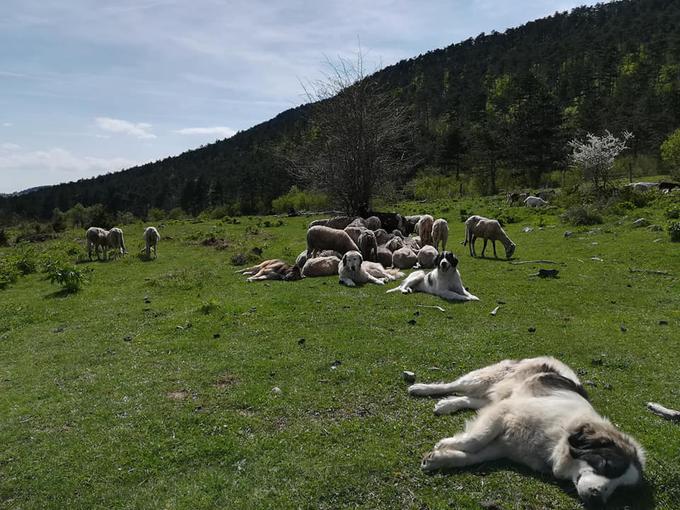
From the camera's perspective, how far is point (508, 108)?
8275cm

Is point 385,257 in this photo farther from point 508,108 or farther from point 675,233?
point 508,108

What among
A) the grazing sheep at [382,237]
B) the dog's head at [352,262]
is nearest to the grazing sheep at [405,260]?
the grazing sheep at [382,237]

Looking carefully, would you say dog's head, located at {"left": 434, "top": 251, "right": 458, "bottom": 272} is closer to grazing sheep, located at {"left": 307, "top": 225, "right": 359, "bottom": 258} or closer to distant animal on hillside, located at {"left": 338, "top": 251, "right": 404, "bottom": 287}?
distant animal on hillside, located at {"left": 338, "top": 251, "right": 404, "bottom": 287}

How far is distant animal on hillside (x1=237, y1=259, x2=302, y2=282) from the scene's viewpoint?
14969mm

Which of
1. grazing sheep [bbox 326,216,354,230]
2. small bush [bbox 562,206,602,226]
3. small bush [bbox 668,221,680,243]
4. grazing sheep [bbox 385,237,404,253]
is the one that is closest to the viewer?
small bush [bbox 668,221,680,243]

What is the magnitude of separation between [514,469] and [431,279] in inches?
312

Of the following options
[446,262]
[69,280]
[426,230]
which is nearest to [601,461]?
[446,262]

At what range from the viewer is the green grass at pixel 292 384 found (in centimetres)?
432

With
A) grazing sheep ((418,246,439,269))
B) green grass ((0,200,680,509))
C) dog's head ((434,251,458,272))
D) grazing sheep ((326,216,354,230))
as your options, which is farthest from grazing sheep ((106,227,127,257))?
dog's head ((434,251,458,272))

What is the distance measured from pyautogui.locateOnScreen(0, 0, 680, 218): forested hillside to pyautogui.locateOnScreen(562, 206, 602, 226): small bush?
16104mm

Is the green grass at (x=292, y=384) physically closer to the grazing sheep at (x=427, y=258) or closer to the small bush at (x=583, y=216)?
the grazing sheep at (x=427, y=258)

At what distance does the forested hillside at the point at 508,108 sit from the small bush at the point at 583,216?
1610cm

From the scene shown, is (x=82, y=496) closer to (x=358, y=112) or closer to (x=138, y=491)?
(x=138, y=491)

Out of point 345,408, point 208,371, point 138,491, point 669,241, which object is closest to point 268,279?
point 208,371
